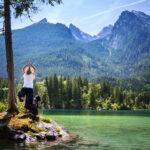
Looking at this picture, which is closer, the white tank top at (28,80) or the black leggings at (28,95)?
the white tank top at (28,80)

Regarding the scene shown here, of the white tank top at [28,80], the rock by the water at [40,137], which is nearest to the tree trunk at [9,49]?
the white tank top at [28,80]

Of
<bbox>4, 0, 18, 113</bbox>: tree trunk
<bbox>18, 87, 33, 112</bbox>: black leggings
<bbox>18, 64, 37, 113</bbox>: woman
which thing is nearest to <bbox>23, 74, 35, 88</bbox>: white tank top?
<bbox>18, 64, 37, 113</bbox>: woman

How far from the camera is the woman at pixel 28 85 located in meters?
26.8

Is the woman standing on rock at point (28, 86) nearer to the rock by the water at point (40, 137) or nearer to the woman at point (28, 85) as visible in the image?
the woman at point (28, 85)

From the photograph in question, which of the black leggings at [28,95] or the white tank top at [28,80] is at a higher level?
the white tank top at [28,80]

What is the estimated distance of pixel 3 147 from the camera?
21.2 meters

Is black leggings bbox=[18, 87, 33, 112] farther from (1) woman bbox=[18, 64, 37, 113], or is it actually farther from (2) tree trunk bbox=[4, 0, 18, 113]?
(2) tree trunk bbox=[4, 0, 18, 113]

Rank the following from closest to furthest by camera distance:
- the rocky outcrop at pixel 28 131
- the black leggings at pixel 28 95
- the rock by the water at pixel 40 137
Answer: the rocky outcrop at pixel 28 131, the rock by the water at pixel 40 137, the black leggings at pixel 28 95

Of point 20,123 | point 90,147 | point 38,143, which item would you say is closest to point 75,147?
point 90,147

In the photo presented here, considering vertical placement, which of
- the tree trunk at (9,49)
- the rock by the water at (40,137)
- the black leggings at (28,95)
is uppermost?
the tree trunk at (9,49)

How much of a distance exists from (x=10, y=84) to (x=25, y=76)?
6.52ft

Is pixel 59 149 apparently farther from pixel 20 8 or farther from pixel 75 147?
pixel 20 8

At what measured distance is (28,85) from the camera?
88.8 ft

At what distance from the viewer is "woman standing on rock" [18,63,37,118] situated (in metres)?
26.8
